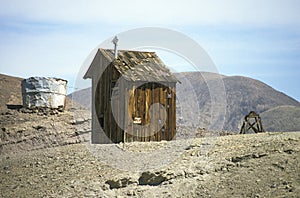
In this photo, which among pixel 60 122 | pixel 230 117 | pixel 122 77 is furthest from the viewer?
pixel 230 117

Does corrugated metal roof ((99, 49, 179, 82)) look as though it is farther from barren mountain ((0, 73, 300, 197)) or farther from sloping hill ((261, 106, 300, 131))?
sloping hill ((261, 106, 300, 131))

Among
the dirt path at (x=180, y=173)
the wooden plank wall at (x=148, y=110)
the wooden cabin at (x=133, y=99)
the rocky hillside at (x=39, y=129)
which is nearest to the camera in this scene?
the dirt path at (x=180, y=173)

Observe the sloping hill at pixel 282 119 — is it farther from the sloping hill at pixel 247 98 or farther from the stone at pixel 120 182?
the stone at pixel 120 182

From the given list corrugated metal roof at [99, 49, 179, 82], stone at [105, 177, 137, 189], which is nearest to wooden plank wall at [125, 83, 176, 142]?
corrugated metal roof at [99, 49, 179, 82]

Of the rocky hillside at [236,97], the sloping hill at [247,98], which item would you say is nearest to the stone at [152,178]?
the rocky hillside at [236,97]

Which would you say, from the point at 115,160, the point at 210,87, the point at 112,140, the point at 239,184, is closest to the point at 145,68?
the point at 112,140

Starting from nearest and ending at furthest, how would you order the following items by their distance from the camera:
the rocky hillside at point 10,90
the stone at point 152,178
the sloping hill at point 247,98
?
the stone at point 152,178
the rocky hillside at point 10,90
the sloping hill at point 247,98

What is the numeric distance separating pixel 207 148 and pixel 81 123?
603 inches

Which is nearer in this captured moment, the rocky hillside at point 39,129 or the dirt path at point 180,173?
the dirt path at point 180,173

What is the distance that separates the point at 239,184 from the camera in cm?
1573

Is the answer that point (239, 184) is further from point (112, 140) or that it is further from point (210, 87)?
point (210, 87)

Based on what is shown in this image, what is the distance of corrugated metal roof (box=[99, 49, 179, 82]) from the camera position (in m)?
25.9

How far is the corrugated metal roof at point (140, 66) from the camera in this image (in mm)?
25919

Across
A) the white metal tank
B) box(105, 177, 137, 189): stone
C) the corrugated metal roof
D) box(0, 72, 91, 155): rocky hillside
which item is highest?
the corrugated metal roof
